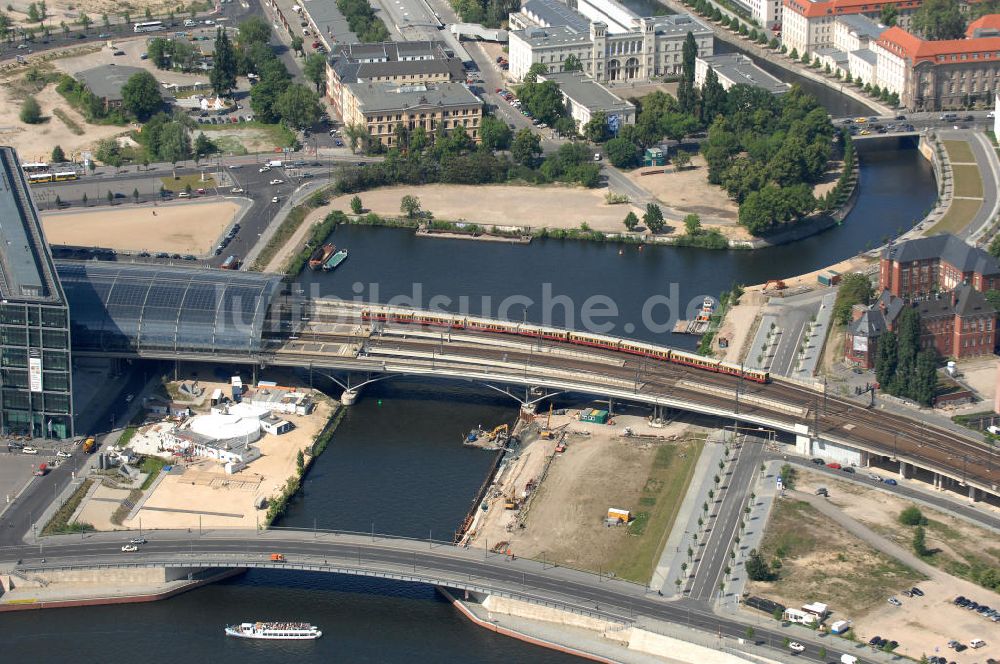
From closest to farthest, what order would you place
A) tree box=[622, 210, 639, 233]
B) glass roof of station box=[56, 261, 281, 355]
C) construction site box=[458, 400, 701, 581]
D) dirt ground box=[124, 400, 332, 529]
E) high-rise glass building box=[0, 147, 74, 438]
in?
construction site box=[458, 400, 701, 581] → dirt ground box=[124, 400, 332, 529] → high-rise glass building box=[0, 147, 74, 438] → glass roof of station box=[56, 261, 281, 355] → tree box=[622, 210, 639, 233]

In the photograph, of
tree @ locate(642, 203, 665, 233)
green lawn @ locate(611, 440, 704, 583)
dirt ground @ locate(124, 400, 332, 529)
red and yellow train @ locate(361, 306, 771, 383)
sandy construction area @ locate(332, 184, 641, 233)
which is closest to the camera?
green lawn @ locate(611, 440, 704, 583)

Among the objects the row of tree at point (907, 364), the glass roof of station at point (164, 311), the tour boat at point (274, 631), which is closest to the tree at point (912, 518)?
the row of tree at point (907, 364)

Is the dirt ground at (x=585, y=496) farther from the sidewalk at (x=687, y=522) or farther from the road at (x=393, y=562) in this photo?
the road at (x=393, y=562)

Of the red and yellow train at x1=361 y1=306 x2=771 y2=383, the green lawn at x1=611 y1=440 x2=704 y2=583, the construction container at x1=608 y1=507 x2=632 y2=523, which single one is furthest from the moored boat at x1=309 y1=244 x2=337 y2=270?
the construction container at x1=608 y1=507 x2=632 y2=523

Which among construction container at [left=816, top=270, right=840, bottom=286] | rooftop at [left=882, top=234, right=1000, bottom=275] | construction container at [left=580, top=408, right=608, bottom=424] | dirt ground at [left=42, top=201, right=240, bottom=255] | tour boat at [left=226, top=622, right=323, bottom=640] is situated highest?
rooftop at [left=882, top=234, right=1000, bottom=275]

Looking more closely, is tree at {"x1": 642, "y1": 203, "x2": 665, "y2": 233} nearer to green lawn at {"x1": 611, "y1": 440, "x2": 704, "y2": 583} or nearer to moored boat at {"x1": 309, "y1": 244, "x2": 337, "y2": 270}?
moored boat at {"x1": 309, "y1": 244, "x2": 337, "y2": 270}

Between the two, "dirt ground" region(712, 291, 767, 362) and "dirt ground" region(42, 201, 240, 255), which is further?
"dirt ground" region(42, 201, 240, 255)

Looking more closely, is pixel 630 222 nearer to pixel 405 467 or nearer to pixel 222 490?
pixel 405 467

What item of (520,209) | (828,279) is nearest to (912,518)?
(828,279)

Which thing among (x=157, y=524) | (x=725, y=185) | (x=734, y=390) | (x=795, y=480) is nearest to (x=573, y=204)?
(x=725, y=185)
